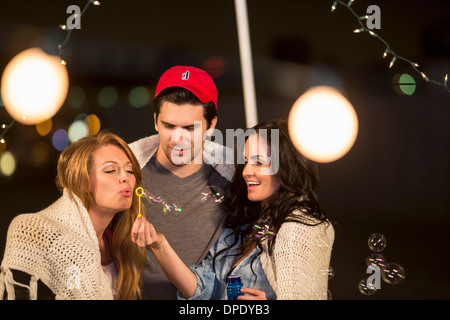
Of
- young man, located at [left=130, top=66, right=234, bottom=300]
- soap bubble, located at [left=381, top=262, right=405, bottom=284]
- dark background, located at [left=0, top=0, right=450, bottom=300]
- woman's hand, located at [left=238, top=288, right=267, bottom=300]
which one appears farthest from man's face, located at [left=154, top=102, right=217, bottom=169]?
soap bubble, located at [left=381, top=262, right=405, bottom=284]

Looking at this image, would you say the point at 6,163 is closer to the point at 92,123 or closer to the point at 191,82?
the point at 92,123

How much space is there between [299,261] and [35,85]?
1418 millimetres

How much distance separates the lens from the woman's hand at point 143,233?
1888 mm

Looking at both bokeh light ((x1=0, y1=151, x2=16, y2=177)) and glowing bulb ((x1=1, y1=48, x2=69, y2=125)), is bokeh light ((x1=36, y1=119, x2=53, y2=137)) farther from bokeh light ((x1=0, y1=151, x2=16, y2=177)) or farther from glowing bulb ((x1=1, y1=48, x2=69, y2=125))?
bokeh light ((x1=0, y1=151, x2=16, y2=177))

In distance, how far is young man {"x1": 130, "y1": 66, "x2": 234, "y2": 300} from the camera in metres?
2.13

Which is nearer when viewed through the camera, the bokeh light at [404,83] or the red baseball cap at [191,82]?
the red baseball cap at [191,82]

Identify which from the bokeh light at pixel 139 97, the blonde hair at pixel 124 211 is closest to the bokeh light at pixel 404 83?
the bokeh light at pixel 139 97

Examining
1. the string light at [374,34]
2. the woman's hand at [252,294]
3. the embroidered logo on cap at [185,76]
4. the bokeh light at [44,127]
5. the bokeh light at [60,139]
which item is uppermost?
the string light at [374,34]

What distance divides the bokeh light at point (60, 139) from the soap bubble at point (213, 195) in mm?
652

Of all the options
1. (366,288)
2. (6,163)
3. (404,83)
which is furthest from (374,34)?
(6,163)

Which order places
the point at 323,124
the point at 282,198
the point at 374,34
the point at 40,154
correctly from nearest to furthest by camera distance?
the point at 282,198
the point at 40,154
the point at 323,124
the point at 374,34

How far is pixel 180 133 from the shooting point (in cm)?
214

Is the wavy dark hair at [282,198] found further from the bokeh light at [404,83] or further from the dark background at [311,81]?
the bokeh light at [404,83]
